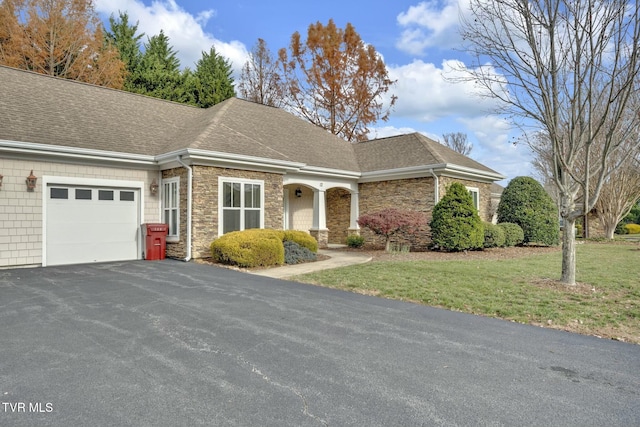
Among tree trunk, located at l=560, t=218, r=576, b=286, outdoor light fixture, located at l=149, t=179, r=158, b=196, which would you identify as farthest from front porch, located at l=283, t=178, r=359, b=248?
tree trunk, located at l=560, t=218, r=576, b=286

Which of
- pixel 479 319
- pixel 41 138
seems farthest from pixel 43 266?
pixel 479 319

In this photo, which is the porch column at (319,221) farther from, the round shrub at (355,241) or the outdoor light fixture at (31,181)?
the outdoor light fixture at (31,181)

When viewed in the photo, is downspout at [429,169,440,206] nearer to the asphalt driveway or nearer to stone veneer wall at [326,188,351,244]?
stone veneer wall at [326,188,351,244]

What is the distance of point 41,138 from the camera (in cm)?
1004

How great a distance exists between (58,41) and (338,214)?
57.2 ft

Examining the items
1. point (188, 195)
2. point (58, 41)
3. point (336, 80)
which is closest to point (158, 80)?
point (58, 41)

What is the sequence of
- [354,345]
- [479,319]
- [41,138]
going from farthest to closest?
[41,138], [479,319], [354,345]

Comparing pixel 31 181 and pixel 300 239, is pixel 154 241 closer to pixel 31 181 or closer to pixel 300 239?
pixel 31 181

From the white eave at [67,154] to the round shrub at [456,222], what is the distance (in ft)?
31.6

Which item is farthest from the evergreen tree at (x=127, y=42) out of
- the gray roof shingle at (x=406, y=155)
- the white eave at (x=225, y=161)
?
the gray roof shingle at (x=406, y=155)

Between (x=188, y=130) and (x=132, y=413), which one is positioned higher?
(x=188, y=130)

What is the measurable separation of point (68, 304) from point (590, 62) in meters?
9.71

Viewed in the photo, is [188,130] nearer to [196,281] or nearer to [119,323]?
[196,281]

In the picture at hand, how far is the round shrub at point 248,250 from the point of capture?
10.1 metres
